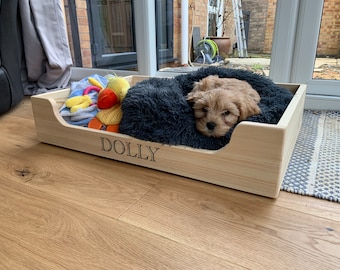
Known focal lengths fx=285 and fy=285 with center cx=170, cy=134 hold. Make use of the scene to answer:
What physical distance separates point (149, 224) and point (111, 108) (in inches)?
19.9

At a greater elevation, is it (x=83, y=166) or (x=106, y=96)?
(x=106, y=96)

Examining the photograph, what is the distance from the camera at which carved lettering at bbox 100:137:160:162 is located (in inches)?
33.0

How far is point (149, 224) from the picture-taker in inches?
24.3

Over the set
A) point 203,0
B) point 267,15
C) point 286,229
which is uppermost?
point 203,0

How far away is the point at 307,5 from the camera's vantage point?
1258mm

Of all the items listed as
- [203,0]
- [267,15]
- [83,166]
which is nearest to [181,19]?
[203,0]

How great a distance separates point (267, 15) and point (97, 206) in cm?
123

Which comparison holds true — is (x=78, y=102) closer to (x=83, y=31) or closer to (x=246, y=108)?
(x=246, y=108)

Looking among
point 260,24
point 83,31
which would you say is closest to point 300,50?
point 260,24

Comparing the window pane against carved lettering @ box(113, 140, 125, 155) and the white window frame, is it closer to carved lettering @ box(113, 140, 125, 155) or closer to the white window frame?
the white window frame

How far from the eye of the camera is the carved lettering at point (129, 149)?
839 millimetres

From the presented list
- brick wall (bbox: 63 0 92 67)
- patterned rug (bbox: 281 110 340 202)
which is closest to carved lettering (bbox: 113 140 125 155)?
patterned rug (bbox: 281 110 340 202)

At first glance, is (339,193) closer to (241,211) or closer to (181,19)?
(241,211)

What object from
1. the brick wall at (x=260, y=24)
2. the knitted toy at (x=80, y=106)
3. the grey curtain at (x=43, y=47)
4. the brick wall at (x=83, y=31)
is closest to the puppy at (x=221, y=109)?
the knitted toy at (x=80, y=106)
